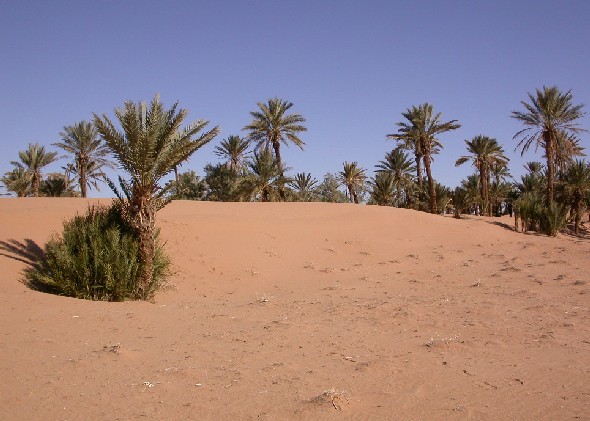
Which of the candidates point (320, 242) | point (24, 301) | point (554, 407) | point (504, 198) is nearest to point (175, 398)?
point (554, 407)

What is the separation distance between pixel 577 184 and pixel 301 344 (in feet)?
120

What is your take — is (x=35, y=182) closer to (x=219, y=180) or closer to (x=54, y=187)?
(x=54, y=187)

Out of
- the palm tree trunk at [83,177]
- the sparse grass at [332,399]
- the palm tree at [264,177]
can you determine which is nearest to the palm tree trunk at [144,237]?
the sparse grass at [332,399]

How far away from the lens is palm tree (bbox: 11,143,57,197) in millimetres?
38438

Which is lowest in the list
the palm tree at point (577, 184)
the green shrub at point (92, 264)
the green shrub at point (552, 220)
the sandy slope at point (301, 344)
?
the sandy slope at point (301, 344)

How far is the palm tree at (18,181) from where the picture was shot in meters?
39.5

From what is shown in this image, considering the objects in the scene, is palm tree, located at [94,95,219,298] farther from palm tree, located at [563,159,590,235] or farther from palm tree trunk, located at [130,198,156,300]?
palm tree, located at [563,159,590,235]

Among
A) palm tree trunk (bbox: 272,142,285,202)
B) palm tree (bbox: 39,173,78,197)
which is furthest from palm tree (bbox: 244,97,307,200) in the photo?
palm tree (bbox: 39,173,78,197)

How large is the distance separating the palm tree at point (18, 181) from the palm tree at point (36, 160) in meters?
0.51

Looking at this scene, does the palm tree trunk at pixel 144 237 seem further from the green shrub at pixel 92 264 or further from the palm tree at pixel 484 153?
the palm tree at pixel 484 153

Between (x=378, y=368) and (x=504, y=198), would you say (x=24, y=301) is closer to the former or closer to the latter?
(x=378, y=368)

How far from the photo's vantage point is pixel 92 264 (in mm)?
11102

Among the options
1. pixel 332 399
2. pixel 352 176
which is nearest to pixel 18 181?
pixel 352 176

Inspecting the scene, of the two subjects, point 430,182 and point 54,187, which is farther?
point 54,187
